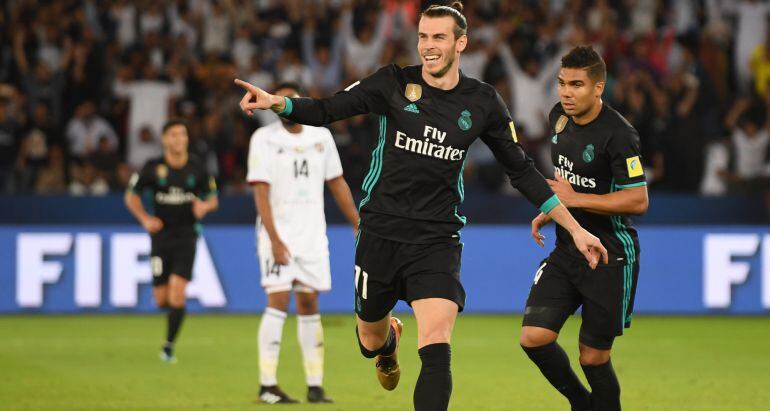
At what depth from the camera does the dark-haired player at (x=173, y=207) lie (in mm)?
12141

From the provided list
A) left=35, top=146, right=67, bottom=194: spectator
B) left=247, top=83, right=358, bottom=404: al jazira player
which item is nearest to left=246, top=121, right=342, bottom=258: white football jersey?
left=247, top=83, right=358, bottom=404: al jazira player

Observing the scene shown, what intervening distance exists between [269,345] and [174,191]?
3474 mm

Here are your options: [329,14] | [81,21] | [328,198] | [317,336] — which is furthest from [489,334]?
[81,21]

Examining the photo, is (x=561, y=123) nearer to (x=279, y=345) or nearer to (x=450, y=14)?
(x=450, y=14)

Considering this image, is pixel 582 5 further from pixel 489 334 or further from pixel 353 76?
pixel 489 334

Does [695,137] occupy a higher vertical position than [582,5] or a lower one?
lower

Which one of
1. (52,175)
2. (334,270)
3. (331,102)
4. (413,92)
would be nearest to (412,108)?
(413,92)

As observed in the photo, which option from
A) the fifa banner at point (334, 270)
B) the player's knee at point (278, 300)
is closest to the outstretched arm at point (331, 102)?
the player's knee at point (278, 300)

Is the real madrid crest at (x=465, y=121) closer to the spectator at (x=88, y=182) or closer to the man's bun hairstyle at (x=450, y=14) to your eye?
the man's bun hairstyle at (x=450, y=14)

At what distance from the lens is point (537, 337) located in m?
7.41

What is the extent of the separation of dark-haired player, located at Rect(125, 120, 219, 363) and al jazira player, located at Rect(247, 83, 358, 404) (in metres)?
2.79

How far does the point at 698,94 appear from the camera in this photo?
17.8 meters

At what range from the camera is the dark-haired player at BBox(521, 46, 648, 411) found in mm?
7297

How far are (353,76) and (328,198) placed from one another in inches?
99.5
